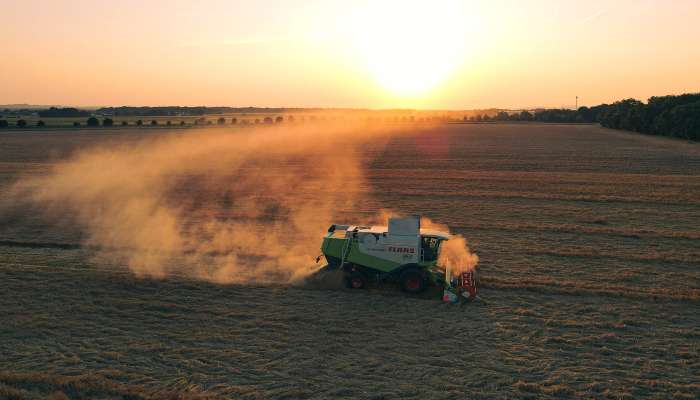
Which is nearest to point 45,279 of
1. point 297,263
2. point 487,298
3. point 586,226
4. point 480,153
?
point 297,263

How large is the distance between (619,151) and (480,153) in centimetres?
1698

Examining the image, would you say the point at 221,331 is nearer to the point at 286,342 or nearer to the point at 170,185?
the point at 286,342

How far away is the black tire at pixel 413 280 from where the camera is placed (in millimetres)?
14750

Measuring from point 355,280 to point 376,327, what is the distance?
2675 mm

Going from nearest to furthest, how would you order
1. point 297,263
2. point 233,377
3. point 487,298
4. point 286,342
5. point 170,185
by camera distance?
point 233,377
point 286,342
point 487,298
point 297,263
point 170,185

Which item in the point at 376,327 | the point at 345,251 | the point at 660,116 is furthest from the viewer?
the point at 660,116

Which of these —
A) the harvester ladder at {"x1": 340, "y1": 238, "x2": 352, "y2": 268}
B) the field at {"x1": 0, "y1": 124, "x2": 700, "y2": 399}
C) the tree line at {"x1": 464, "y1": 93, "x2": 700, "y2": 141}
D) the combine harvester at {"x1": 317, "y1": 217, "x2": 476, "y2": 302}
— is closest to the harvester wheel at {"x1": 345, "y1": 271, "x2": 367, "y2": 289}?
the combine harvester at {"x1": 317, "y1": 217, "x2": 476, "y2": 302}

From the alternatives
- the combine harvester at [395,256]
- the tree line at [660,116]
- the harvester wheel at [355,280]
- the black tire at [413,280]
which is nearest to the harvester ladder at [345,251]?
the combine harvester at [395,256]

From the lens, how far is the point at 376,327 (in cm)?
1270

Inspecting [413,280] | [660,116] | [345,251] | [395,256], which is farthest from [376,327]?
[660,116]

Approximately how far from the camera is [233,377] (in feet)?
33.8

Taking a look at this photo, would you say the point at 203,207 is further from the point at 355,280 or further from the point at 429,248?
the point at 429,248

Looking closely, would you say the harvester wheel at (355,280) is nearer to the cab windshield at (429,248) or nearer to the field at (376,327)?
the field at (376,327)

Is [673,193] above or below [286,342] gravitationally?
above
